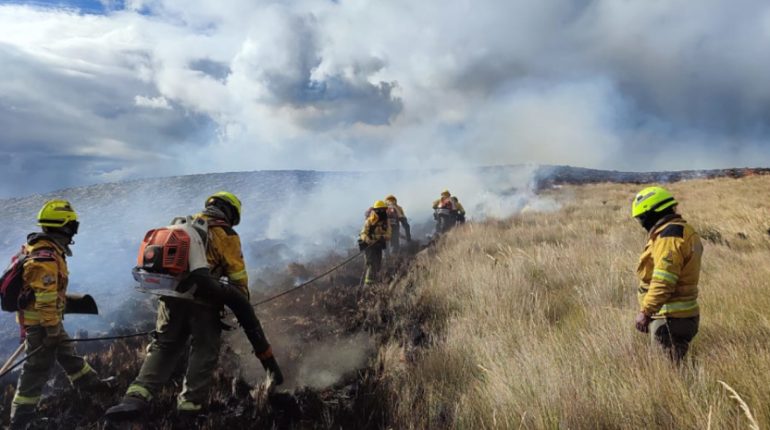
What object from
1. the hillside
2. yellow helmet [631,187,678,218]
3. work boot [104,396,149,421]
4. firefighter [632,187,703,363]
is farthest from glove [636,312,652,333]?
work boot [104,396,149,421]

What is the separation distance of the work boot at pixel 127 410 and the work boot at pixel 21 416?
1.68 metres

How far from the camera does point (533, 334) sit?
3.89 meters

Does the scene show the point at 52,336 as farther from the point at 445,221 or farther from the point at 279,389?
the point at 445,221

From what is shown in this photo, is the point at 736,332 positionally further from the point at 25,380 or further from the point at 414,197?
the point at 414,197

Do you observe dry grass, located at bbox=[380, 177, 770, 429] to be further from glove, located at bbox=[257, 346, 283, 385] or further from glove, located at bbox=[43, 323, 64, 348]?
glove, located at bbox=[43, 323, 64, 348]

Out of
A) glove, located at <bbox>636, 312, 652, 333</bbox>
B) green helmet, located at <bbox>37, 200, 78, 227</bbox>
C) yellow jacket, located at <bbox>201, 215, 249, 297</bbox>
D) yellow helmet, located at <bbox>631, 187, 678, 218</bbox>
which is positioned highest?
yellow helmet, located at <bbox>631, 187, 678, 218</bbox>

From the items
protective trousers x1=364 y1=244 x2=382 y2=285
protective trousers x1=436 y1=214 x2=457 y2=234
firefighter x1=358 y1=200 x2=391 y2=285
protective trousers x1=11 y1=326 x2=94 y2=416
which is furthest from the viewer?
protective trousers x1=436 y1=214 x2=457 y2=234

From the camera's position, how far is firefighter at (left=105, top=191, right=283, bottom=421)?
3.28 metres

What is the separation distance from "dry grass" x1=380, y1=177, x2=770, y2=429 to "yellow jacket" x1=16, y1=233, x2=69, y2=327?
3.22 meters

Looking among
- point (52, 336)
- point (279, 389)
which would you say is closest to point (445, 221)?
point (279, 389)

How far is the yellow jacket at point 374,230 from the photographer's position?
385 inches

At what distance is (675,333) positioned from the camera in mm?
3129

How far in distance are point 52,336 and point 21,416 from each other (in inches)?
31.1

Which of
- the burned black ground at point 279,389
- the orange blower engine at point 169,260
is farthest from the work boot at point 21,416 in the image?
the orange blower engine at point 169,260
